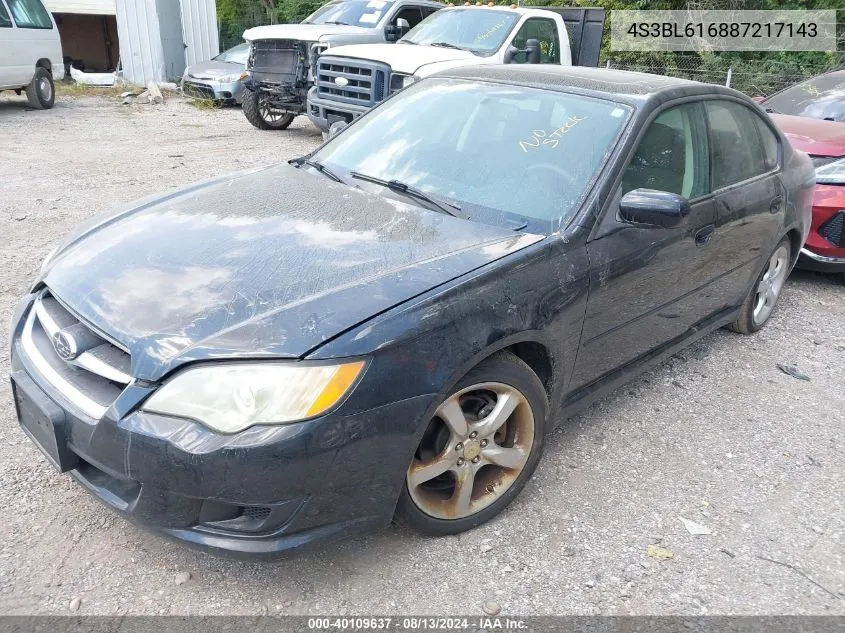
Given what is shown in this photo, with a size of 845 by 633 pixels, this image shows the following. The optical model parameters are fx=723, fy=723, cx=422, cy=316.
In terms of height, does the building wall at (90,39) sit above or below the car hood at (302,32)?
below

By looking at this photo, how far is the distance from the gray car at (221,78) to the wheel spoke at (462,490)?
1265 centimetres

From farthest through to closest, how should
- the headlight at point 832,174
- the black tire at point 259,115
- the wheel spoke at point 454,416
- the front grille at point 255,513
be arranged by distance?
the black tire at point 259,115
the headlight at point 832,174
the wheel spoke at point 454,416
the front grille at point 255,513

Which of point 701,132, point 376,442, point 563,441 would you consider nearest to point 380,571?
point 376,442

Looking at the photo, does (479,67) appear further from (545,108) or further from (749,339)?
(749,339)

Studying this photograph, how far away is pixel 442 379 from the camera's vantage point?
7.73ft

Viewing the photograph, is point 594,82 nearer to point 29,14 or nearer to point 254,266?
point 254,266

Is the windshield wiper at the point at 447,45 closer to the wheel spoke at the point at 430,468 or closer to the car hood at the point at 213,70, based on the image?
the car hood at the point at 213,70

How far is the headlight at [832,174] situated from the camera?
18.4ft

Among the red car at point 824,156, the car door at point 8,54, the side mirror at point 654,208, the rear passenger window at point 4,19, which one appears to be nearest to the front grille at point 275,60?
the car door at point 8,54

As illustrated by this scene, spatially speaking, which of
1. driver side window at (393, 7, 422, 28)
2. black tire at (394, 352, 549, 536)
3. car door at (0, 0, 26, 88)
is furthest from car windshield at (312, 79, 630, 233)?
car door at (0, 0, 26, 88)

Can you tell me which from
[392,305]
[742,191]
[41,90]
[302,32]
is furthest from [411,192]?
[41,90]

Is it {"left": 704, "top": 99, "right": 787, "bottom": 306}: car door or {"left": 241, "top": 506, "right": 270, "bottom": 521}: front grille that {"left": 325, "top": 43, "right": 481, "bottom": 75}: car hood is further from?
{"left": 241, "top": 506, "right": 270, "bottom": 521}: front grille

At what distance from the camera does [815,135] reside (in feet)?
20.1

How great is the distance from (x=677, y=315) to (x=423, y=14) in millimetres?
9285
